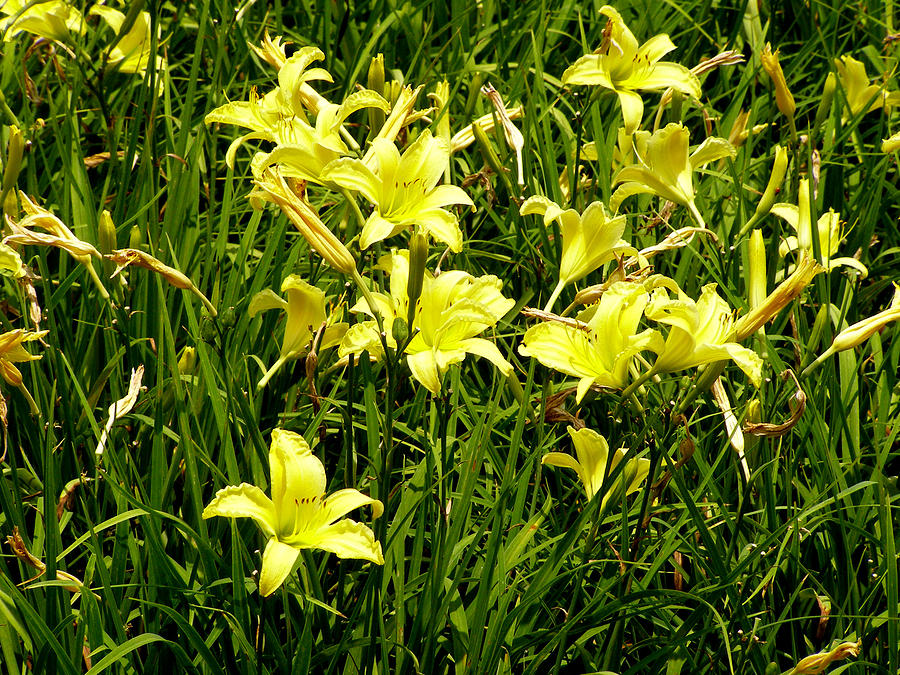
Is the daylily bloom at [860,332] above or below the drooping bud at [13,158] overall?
below

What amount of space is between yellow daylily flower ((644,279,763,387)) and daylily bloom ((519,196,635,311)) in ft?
0.66

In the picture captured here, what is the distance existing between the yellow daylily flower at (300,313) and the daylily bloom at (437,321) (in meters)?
0.12

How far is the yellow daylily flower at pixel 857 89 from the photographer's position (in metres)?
2.31

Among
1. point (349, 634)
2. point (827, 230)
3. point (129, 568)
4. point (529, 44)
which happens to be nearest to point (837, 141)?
point (827, 230)

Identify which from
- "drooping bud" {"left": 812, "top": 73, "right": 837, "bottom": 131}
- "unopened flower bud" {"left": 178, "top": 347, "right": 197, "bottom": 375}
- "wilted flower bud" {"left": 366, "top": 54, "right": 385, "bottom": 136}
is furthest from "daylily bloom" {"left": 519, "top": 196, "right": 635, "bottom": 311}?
"drooping bud" {"left": 812, "top": 73, "right": 837, "bottom": 131}

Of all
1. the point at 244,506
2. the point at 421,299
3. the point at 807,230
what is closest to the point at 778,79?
the point at 807,230

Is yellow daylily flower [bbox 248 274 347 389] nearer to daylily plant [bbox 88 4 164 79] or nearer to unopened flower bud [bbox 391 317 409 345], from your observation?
unopened flower bud [bbox 391 317 409 345]

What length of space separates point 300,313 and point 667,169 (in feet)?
2.60

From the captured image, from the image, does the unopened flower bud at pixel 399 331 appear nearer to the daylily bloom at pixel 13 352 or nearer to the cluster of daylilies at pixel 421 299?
the cluster of daylilies at pixel 421 299

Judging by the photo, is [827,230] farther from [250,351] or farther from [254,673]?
[254,673]

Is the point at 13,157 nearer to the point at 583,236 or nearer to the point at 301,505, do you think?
the point at 301,505

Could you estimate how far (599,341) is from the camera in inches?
57.2

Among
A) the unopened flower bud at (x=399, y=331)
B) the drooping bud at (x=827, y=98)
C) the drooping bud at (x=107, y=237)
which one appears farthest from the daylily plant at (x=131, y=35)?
the drooping bud at (x=827, y=98)

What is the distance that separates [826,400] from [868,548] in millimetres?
353
